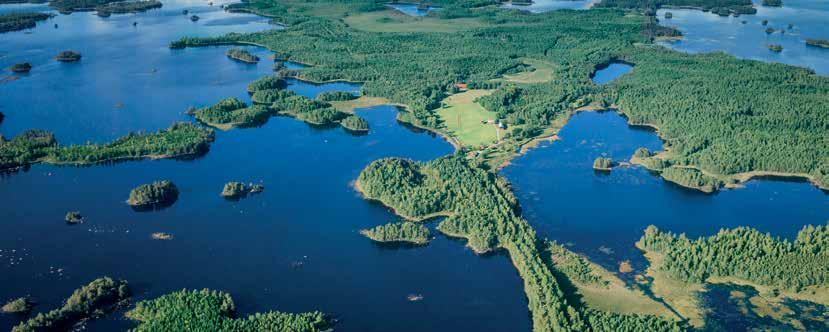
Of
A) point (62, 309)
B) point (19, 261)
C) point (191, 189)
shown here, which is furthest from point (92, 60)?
point (62, 309)

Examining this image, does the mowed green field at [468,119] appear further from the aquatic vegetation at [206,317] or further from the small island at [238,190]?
the aquatic vegetation at [206,317]

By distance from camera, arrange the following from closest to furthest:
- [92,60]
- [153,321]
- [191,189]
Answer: [153,321]
[191,189]
[92,60]

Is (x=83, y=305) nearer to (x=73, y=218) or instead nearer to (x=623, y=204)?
(x=73, y=218)

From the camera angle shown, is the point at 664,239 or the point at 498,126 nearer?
the point at 664,239

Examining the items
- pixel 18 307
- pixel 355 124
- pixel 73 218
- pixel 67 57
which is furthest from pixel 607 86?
pixel 67 57

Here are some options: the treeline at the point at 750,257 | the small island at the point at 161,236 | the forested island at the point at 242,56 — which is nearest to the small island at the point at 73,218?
the small island at the point at 161,236

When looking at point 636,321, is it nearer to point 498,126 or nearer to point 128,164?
point 498,126

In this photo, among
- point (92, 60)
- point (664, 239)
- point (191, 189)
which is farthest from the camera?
point (92, 60)
